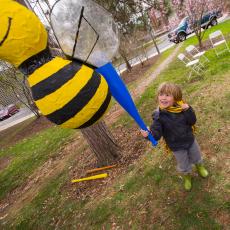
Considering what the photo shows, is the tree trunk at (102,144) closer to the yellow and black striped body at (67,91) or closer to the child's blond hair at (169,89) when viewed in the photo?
the child's blond hair at (169,89)

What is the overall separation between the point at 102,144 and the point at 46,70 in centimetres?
334

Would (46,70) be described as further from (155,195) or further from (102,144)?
(102,144)

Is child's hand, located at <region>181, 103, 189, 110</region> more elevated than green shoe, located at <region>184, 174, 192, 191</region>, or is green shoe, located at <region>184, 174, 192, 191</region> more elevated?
child's hand, located at <region>181, 103, 189, 110</region>

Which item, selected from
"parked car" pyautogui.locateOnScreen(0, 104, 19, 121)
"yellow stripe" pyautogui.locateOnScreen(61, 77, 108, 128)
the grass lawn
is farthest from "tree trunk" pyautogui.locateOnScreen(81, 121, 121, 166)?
"parked car" pyautogui.locateOnScreen(0, 104, 19, 121)

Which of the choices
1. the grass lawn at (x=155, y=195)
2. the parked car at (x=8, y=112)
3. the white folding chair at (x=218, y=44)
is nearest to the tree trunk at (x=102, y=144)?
the grass lawn at (x=155, y=195)

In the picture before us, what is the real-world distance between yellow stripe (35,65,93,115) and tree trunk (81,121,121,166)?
3.10m

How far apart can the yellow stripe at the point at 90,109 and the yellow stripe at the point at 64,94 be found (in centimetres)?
11

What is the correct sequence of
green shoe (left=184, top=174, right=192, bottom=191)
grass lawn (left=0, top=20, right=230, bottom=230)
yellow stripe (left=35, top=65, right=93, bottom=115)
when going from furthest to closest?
1. green shoe (left=184, top=174, right=192, bottom=191)
2. grass lawn (left=0, top=20, right=230, bottom=230)
3. yellow stripe (left=35, top=65, right=93, bottom=115)

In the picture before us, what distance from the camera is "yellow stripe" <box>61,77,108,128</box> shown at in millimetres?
1892

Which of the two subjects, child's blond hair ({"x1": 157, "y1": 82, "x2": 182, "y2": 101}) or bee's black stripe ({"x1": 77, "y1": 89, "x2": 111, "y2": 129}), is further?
child's blond hair ({"x1": 157, "y1": 82, "x2": 182, "y2": 101})

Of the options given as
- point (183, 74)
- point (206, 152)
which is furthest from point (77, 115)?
point (183, 74)

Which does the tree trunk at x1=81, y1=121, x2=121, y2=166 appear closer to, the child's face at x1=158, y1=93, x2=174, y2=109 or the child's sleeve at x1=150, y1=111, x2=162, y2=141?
the child's sleeve at x1=150, y1=111, x2=162, y2=141

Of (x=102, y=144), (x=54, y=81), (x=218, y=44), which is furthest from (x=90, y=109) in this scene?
(x=218, y=44)

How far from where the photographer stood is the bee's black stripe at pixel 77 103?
1.85m
